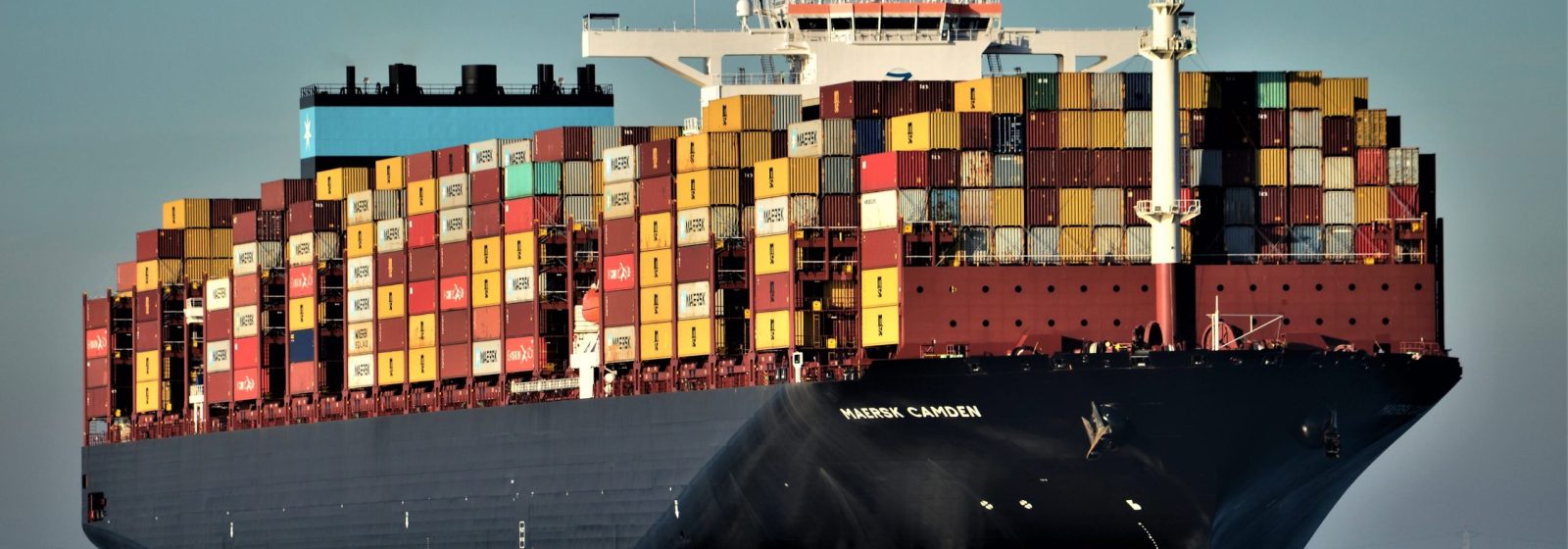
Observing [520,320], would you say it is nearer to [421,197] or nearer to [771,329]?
[421,197]

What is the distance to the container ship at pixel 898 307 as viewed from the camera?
5431cm

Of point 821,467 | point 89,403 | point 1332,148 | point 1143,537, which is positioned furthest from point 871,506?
point 89,403

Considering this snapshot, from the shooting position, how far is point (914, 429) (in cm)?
5525

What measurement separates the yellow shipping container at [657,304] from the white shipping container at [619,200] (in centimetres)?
200

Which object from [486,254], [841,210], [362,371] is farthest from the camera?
[362,371]

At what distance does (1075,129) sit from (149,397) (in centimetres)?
3539

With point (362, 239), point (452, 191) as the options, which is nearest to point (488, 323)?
point (452, 191)

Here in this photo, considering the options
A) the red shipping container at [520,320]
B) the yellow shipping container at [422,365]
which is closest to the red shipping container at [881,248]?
the red shipping container at [520,320]

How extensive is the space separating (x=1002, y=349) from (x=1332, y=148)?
8146 mm

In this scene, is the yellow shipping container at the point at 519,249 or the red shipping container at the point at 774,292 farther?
the yellow shipping container at the point at 519,249

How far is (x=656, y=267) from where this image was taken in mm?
63094

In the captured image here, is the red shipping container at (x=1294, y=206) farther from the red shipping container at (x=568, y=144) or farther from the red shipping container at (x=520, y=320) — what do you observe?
the red shipping container at (x=520, y=320)

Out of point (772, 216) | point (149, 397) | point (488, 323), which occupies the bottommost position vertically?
point (149, 397)

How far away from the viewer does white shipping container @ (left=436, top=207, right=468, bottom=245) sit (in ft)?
227
